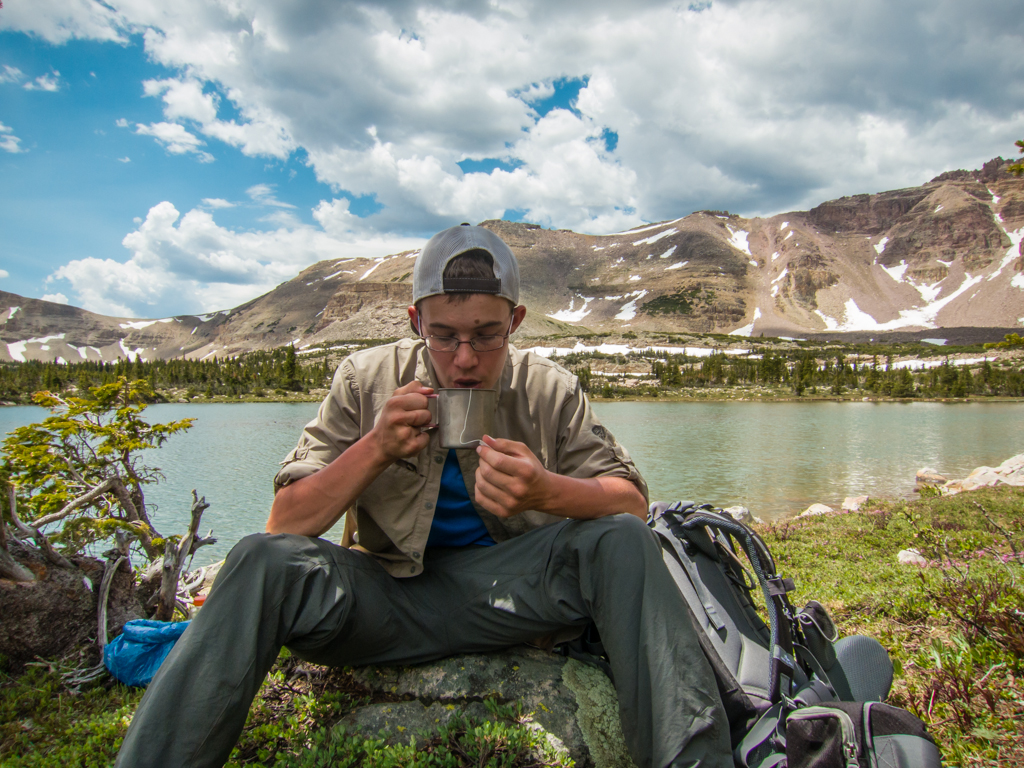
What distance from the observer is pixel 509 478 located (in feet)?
6.00

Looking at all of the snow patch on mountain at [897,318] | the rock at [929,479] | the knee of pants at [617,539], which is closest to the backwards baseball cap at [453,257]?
the knee of pants at [617,539]

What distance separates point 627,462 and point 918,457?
21468 millimetres

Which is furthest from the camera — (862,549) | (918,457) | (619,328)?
(619,328)

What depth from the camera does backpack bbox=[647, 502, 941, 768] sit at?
1.57 metres

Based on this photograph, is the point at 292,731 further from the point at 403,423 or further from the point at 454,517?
the point at 403,423

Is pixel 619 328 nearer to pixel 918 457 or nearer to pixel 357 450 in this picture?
pixel 918 457

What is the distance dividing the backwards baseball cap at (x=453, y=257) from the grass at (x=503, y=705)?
1.64 m

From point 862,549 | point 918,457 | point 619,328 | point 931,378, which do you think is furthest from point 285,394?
point 619,328

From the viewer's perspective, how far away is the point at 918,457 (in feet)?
61.9

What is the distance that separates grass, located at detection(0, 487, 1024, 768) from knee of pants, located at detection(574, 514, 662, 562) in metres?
0.79

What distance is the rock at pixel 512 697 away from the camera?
6.85 feet

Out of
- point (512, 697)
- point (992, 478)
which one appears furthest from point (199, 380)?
point (512, 697)

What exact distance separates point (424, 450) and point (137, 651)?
7.47ft

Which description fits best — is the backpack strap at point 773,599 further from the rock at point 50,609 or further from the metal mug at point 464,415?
the rock at point 50,609
